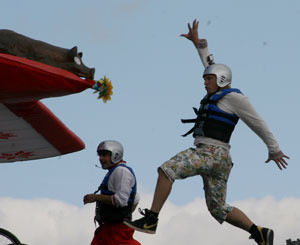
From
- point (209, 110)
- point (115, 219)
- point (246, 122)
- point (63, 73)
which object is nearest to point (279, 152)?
point (246, 122)

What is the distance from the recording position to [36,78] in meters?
7.90

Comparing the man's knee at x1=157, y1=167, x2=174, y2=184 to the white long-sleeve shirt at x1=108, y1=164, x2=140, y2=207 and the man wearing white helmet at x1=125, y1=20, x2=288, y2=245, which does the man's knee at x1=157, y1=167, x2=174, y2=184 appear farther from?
the white long-sleeve shirt at x1=108, y1=164, x2=140, y2=207

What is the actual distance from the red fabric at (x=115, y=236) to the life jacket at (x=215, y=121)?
5.08 ft

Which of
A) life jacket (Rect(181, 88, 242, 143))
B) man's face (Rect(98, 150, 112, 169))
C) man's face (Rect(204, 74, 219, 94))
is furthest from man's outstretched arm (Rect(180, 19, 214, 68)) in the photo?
man's face (Rect(98, 150, 112, 169))

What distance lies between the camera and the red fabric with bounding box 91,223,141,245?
24.0 feet

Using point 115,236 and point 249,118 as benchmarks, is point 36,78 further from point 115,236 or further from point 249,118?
point 249,118

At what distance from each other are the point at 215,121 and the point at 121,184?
1394 mm

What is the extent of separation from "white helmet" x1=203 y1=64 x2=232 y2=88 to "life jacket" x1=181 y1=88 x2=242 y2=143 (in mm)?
124

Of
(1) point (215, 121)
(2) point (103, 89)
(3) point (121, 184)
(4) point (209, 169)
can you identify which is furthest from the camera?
(2) point (103, 89)

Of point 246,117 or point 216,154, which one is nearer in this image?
point 216,154

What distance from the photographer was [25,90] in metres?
8.17

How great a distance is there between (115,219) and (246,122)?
6.63 ft

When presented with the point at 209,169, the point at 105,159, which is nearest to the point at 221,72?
the point at 209,169

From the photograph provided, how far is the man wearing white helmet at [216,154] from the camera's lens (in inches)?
253
